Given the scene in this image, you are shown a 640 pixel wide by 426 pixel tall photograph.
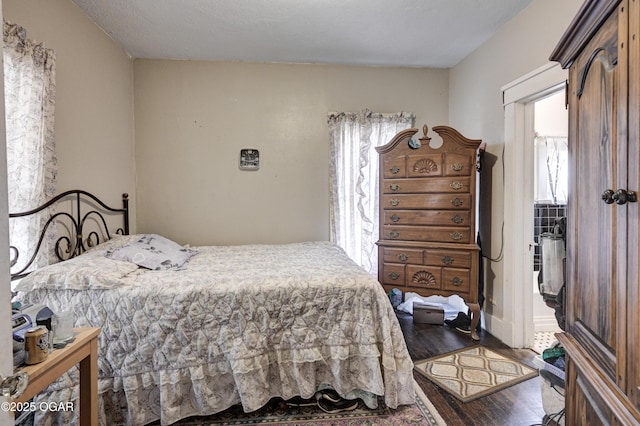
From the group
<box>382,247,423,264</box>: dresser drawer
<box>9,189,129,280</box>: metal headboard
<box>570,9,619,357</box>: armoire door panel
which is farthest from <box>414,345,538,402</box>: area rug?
<box>9,189,129,280</box>: metal headboard

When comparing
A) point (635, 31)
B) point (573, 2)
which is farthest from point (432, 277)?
point (635, 31)

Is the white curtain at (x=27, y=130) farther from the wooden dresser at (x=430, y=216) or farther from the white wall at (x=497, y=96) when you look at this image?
the white wall at (x=497, y=96)

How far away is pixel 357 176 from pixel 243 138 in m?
1.29

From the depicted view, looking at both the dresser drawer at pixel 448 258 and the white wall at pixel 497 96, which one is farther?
the dresser drawer at pixel 448 258

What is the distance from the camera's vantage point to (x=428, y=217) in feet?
8.96

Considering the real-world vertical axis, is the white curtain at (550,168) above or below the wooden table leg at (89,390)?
above

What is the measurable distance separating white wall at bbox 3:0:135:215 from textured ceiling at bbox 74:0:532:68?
19 cm

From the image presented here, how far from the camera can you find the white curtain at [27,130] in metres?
1.73

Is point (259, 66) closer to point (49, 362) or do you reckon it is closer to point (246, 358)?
point (246, 358)

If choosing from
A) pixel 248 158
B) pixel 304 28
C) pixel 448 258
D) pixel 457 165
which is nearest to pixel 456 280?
pixel 448 258

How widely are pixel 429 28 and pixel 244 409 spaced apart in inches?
122

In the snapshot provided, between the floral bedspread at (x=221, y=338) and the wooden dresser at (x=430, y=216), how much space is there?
1054 mm

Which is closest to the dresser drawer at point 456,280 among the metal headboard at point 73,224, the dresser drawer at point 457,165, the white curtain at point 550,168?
the dresser drawer at point 457,165

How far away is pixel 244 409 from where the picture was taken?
1.69 meters
